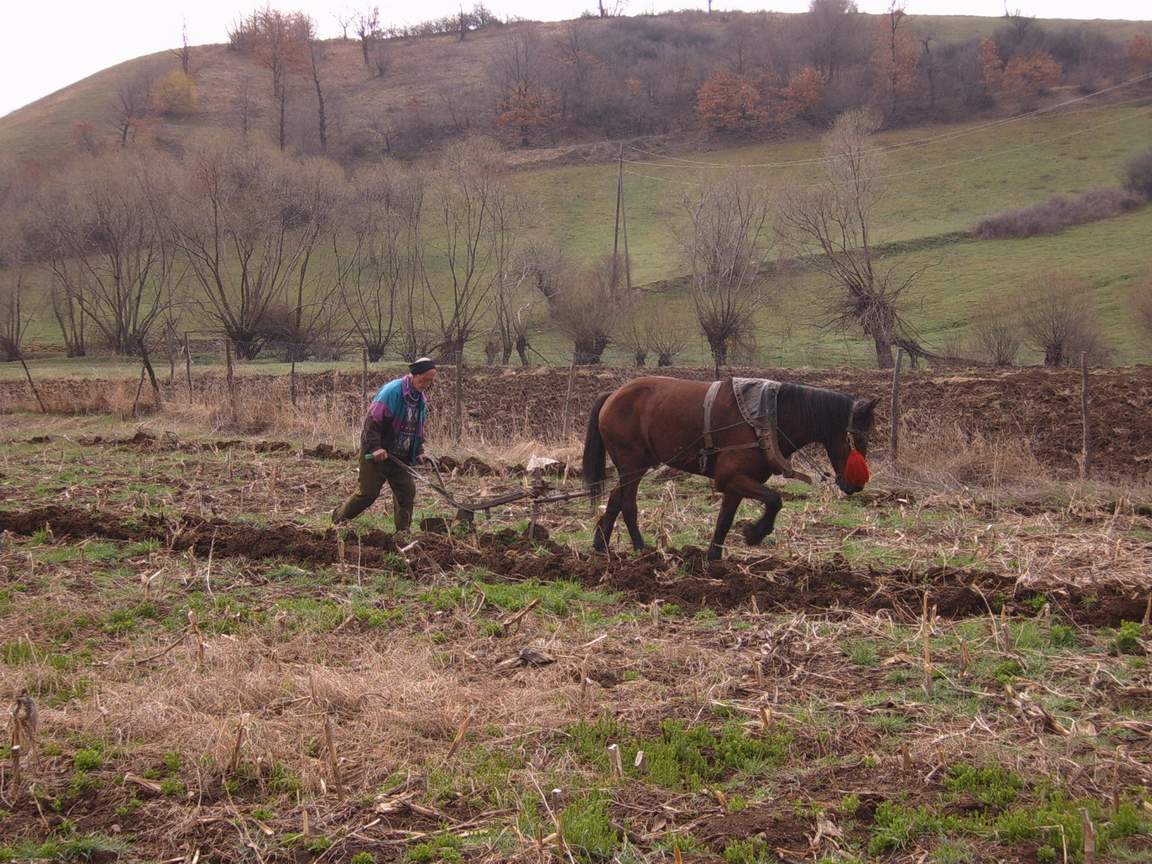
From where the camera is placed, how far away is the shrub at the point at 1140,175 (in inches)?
2073

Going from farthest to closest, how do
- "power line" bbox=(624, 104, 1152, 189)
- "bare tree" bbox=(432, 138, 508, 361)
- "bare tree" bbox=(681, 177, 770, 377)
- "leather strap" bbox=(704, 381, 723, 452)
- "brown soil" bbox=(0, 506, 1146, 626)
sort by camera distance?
"power line" bbox=(624, 104, 1152, 189) → "bare tree" bbox=(432, 138, 508, 361) → "bare tree" bbox=(681, 177, 770, 377) → "leather strap" bbox=(704, 381, 723, 452) → "brown soil" bbox=(0, 506, 1146, 626)

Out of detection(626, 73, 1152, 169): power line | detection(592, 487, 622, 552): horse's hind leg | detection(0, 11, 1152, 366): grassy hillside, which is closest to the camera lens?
detection(592, 487, 622, 552): horse's hind leg

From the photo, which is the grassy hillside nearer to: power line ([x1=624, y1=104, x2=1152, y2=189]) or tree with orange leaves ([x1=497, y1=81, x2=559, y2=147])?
power line ([x1=624, y1=104, x2=1152, y2=189])

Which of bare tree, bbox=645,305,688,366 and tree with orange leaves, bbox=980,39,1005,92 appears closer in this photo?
bare tree, bbox=645,305,688,366

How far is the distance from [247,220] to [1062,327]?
29007 mm

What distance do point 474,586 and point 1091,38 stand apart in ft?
284

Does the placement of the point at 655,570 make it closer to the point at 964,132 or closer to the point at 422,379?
the point at 422,379

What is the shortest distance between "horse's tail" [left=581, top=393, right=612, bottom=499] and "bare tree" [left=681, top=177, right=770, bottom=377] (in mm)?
24218

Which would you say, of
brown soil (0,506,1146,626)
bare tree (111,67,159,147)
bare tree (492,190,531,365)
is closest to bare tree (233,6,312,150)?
bare tree (111,67,159,147)

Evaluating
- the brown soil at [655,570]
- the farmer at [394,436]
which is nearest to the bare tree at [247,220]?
the brown soil at [655,570]

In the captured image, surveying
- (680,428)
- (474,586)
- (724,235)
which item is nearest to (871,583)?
(680,428)

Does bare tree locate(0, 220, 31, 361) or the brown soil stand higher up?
bare tree locate(0, 220, 31, 361)

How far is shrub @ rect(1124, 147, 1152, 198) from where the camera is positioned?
173 ft

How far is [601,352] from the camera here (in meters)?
36.2
